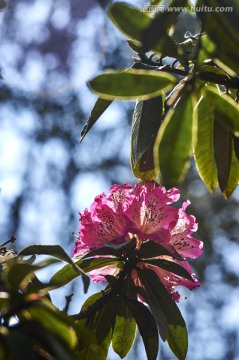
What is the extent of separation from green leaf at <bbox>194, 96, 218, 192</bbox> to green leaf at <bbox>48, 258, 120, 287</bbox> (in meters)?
0.26

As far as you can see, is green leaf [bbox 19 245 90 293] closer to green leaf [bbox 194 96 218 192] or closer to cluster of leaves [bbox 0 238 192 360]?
cluster of leaves [bbox 0 238 192 360]

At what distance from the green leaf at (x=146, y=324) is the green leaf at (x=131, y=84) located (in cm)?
51

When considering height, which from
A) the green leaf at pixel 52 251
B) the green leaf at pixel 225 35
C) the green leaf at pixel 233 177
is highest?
the green leaf at pixel 225 35

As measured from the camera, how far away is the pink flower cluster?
1377 mm

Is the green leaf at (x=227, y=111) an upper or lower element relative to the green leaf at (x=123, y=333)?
upper

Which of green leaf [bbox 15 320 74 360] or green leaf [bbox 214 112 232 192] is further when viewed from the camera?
green leaf [bbox 214 112 232 192]

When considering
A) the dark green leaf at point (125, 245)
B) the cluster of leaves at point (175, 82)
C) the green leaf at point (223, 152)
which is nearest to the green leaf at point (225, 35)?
the cluster of leaves at point (175, 82)

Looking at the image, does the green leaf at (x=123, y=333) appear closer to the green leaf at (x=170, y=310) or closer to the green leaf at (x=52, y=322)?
the green leaf at (x=170, y=310)

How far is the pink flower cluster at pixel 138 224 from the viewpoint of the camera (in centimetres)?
138

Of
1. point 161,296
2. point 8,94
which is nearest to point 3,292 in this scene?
point 161,296

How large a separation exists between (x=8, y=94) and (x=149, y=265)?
540 cm

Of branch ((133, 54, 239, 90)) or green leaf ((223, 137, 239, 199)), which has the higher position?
branch ((133, 54, 239, 90))

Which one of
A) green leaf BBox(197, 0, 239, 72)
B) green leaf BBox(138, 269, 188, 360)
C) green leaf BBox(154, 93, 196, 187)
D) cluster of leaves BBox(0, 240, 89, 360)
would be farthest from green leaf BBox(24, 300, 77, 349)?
green leaf BBox(138, 269, 188, 360)

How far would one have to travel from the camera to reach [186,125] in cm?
88
